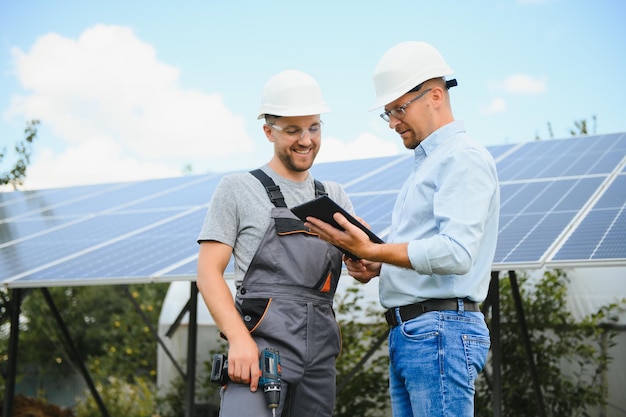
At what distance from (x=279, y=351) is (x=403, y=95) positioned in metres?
1.13

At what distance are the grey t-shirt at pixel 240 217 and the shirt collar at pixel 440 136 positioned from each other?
2.04ft

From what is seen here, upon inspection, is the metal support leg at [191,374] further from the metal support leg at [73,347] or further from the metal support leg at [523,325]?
the metal support leg at [523,325]

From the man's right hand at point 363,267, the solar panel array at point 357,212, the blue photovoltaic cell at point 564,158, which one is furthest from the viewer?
the blue photovoltaic cell at point 564,158

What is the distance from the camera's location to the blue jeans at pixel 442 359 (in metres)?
3.30

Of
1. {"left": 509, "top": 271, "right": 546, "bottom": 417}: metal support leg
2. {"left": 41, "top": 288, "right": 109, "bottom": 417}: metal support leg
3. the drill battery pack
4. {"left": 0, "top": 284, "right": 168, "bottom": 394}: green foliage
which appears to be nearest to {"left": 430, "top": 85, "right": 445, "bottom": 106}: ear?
the drill battery pack

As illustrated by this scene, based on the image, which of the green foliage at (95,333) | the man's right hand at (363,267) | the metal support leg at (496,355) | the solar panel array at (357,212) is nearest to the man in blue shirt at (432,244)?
the man's right hand at (363,267)

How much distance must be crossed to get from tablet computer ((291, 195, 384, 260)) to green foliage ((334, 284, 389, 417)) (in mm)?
7257

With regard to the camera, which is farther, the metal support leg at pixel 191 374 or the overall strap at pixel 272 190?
the metal support leg at pixel 191 374

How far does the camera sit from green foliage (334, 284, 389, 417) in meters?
10.9

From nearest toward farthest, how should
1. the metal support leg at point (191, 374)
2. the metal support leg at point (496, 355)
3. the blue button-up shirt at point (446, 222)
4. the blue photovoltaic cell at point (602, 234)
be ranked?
the blue button-up shirt at point (446, 222), the blue photovoltaic cell at point (602, 234), the metal support leg at point (496, 355), the metal support leg at point (191, 374)

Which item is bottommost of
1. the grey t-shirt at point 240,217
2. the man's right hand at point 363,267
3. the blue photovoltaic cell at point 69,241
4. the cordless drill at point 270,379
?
the cordless drill at point 270,379

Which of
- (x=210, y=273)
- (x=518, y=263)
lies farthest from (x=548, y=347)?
(x=210, y=273)

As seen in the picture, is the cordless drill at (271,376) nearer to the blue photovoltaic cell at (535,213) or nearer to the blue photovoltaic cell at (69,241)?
the blue photovoltaic cell at (535,213)

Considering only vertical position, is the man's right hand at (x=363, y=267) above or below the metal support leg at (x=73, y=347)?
below
